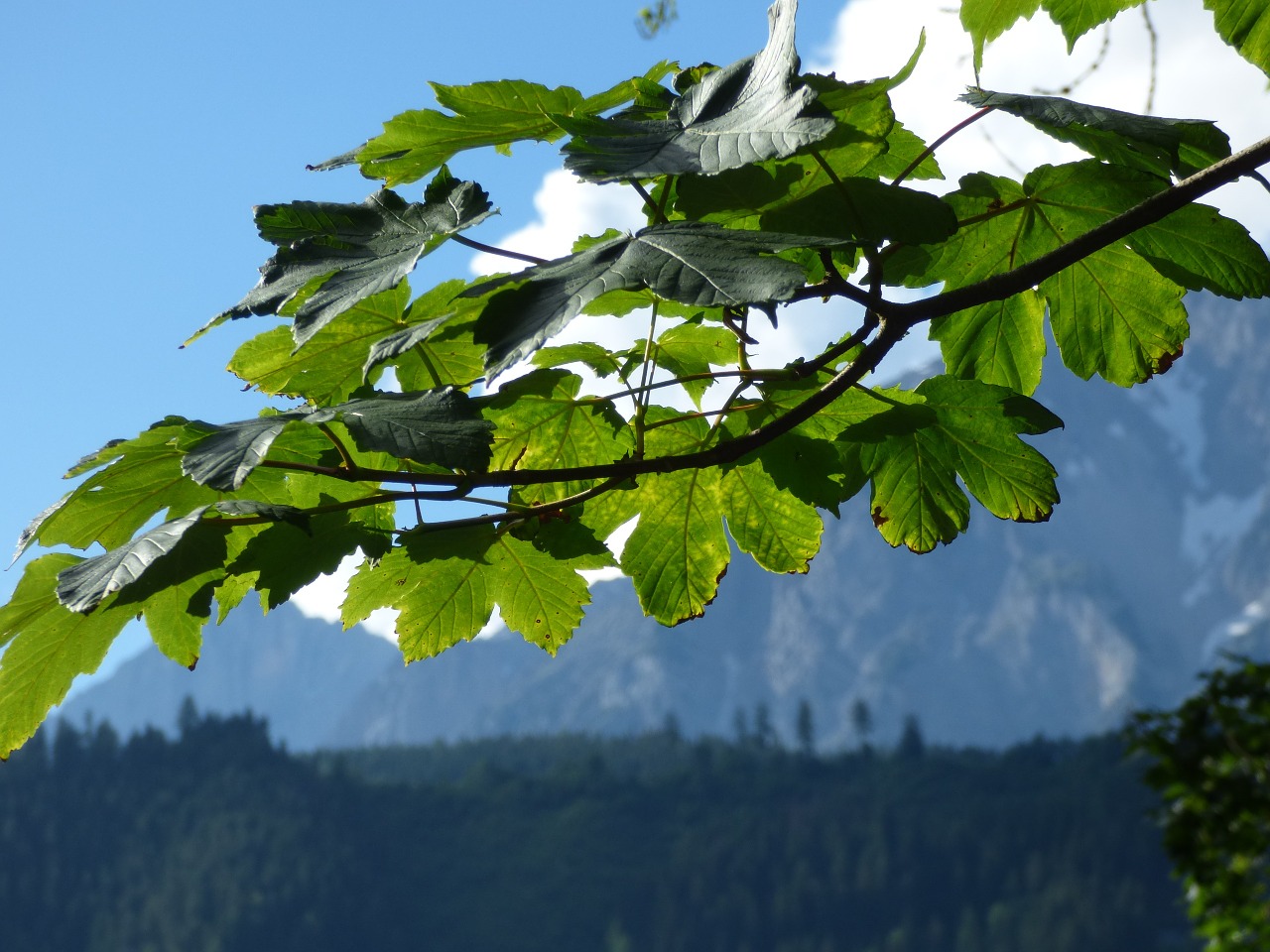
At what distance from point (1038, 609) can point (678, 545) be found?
11477 cm

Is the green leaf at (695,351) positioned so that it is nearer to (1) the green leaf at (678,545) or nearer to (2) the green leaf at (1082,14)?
(1) the green leaf at (678,545)

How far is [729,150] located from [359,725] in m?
140

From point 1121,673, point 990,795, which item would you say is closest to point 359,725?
point 1121,673

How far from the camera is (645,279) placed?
503 millimetres

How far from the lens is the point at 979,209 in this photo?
80 cm

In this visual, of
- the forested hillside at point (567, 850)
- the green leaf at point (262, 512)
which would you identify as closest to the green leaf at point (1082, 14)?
the green leaf at point (262, 512)

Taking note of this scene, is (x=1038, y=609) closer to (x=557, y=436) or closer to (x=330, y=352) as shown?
(x=557, y=436)

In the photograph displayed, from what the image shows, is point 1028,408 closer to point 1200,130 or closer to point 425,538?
point 1200,130

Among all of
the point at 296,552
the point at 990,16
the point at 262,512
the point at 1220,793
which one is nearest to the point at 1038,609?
the point at 1220,793

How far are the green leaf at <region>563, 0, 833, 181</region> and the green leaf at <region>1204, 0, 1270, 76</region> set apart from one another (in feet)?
1.36

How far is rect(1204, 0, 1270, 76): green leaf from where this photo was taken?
2.74ft

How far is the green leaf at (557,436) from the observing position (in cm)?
83

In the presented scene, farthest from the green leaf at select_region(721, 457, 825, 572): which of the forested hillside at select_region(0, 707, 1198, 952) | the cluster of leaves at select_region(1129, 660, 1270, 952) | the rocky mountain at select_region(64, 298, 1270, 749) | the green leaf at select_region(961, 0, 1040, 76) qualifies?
the rocky mountain at select_region(64, 298, 1270, 749)

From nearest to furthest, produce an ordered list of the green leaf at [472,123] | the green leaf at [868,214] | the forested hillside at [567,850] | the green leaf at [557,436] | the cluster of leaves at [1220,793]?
1. the green leaf at [868,214]
2. the green leaf at [472,123]
3. the green leaf at [557,436]
4. the cluster of leaves at [1220,793]
5. the forested hillside at [567,850]
